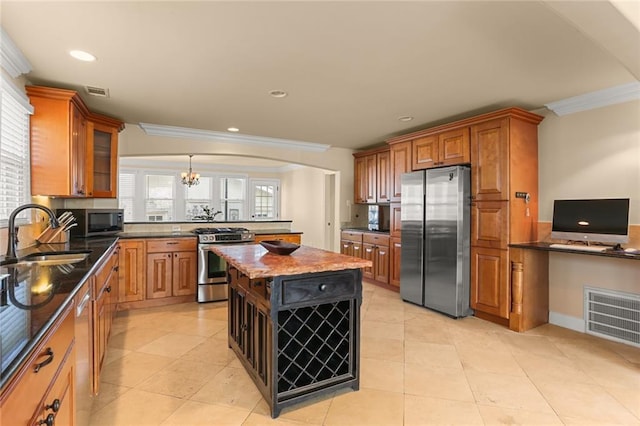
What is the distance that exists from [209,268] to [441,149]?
334cm

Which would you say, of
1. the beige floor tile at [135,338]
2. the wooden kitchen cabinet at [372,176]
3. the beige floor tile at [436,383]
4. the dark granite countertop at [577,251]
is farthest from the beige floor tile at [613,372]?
the beige floor tile at [135,338]

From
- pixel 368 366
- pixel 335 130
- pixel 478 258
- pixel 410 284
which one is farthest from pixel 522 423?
pixel 335 130

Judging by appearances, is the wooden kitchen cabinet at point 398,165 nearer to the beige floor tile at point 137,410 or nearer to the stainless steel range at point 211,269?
the stainless steel range at point 211,269

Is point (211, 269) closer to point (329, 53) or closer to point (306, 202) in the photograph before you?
point (329, 53)

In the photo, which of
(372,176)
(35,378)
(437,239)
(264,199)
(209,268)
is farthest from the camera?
(264,199)

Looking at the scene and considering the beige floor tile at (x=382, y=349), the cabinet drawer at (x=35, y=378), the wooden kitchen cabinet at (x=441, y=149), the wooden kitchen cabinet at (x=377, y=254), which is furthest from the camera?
the wooden kitchen cabinet at (x=377, y=254)

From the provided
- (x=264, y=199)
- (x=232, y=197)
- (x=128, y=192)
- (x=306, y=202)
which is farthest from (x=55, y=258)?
(x=264, y=199)

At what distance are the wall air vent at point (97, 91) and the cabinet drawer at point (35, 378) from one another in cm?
263

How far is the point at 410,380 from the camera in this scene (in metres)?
2.46

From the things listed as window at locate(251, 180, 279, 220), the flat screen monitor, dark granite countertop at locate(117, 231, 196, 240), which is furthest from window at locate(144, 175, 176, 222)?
the flat screen monitor

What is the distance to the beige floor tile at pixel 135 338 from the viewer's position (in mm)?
3037

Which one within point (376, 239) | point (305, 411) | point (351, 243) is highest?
point (376, 239)

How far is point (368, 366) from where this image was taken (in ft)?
8.75

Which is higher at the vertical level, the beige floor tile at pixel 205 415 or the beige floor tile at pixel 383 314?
the beige floor tile at pixel 383 314
